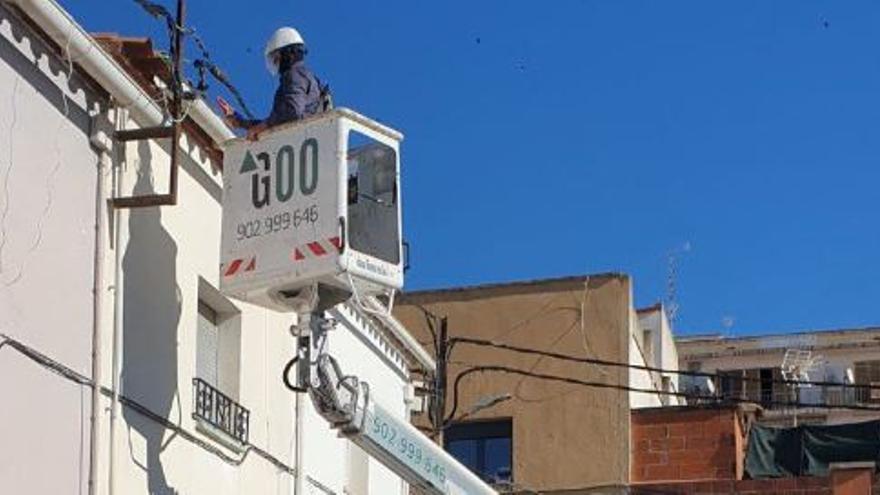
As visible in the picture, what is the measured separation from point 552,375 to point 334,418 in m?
20.2

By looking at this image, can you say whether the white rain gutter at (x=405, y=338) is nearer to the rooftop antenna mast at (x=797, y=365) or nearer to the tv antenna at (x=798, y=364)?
the tv antenna at (x=798, y=364)

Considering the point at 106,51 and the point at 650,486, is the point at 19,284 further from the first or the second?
the point at 650,486

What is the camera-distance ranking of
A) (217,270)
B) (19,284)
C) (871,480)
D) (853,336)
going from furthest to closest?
(853,336), (871,480), (217,270), (19,284)

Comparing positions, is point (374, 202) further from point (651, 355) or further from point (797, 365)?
point (797, 365)

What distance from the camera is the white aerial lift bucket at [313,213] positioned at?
1273 centimetres

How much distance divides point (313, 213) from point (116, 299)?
1.44 meters

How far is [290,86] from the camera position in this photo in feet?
44.5

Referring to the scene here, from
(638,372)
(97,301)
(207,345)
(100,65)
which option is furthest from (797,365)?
(100,65)

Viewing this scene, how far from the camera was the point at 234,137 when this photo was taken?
14.2 m

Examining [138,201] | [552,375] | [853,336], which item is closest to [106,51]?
[138,201]

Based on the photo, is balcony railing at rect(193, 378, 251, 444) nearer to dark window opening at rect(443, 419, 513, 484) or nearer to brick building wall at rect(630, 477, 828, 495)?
dark window opening at rect(443, 419, 513, 484)

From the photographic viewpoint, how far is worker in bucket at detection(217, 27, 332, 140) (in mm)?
13516

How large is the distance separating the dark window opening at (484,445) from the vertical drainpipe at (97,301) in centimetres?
2059

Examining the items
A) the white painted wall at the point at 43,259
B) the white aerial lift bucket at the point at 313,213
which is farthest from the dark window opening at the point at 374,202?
the white painted wall at the point at 43,259
